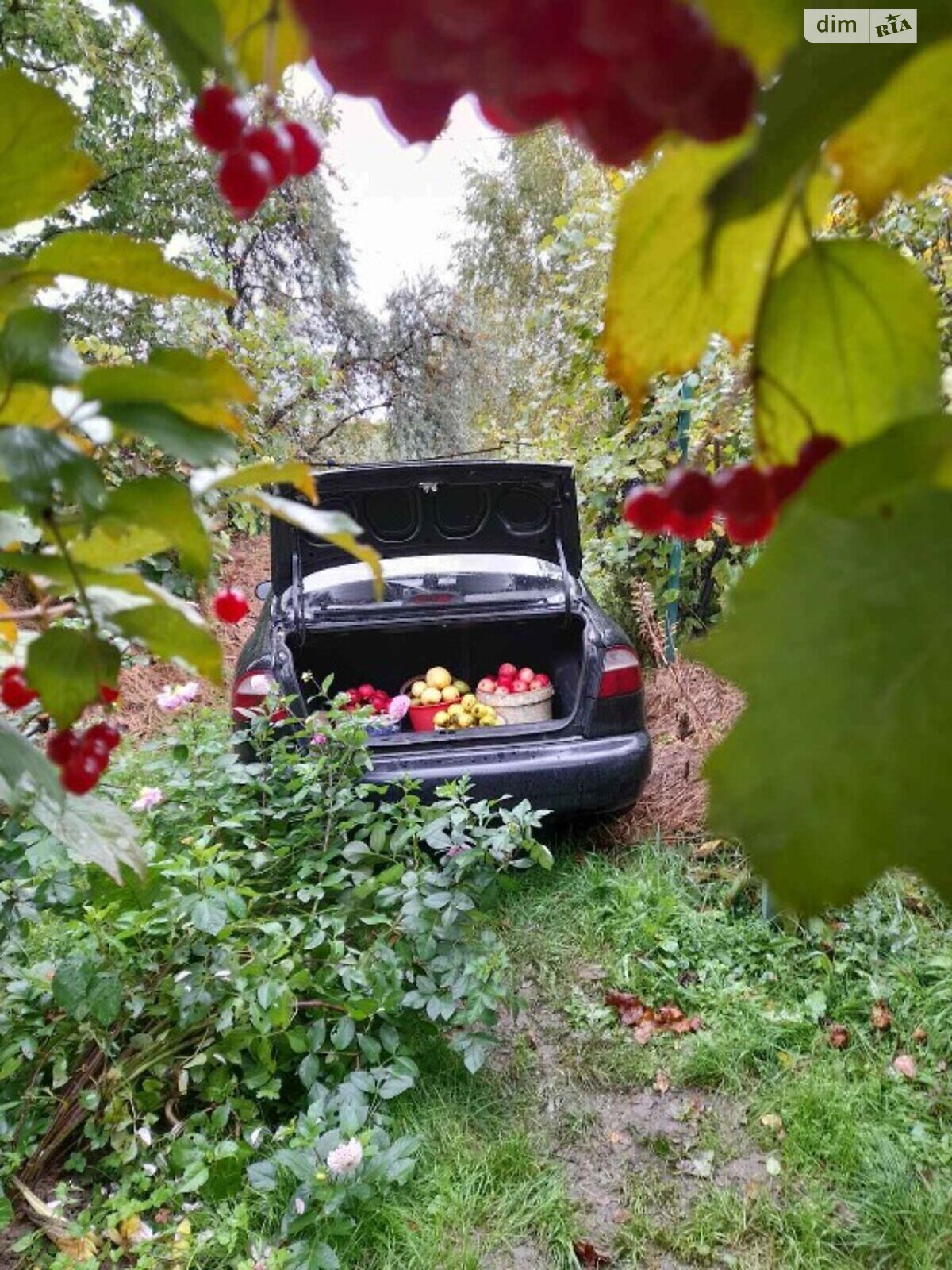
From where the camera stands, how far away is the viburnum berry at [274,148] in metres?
0.26

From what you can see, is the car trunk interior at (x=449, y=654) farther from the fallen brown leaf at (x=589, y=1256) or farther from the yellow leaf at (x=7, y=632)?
the yellow leaf at (x=7, y=632)

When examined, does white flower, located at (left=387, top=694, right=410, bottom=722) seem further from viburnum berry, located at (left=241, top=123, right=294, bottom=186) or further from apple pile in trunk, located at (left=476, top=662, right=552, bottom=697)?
viburnum berry, located at (left=241, top=123, right=294, bottom=186)

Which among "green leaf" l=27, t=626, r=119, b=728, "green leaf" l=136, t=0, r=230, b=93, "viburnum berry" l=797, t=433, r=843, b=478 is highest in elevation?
"green leaf" l=136, t=0, r=230, b=93

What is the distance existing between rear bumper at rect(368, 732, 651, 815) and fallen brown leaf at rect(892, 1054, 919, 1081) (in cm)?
96

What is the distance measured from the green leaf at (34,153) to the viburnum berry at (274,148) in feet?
0.38

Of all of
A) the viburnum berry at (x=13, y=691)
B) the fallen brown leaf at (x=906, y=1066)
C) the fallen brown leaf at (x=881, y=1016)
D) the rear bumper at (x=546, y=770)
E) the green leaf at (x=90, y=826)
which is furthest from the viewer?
the rear bumper at (x=546, y=770)

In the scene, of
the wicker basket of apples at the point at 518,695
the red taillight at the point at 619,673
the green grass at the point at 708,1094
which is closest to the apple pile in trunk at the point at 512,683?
the wicker basket of apples at the point at 518,695

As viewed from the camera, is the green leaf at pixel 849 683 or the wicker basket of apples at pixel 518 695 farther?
the wicker basket of apples at pixel 518 695

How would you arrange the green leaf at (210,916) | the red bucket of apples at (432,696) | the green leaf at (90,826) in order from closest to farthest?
the green leaf at (90,826)
the green leaf at (210,916)
the red bucket of apples at (432,696)

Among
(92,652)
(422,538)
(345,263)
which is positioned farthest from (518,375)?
(92,652)

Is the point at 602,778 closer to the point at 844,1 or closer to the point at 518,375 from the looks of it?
the point at 844,1

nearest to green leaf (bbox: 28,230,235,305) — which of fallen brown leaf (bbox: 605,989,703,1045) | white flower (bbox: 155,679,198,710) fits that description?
white flower (bbox: 155,679,198,710)

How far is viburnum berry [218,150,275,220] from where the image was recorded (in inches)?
10.1

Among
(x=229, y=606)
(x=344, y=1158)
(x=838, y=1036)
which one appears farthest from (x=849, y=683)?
(x=838, y=1036)
